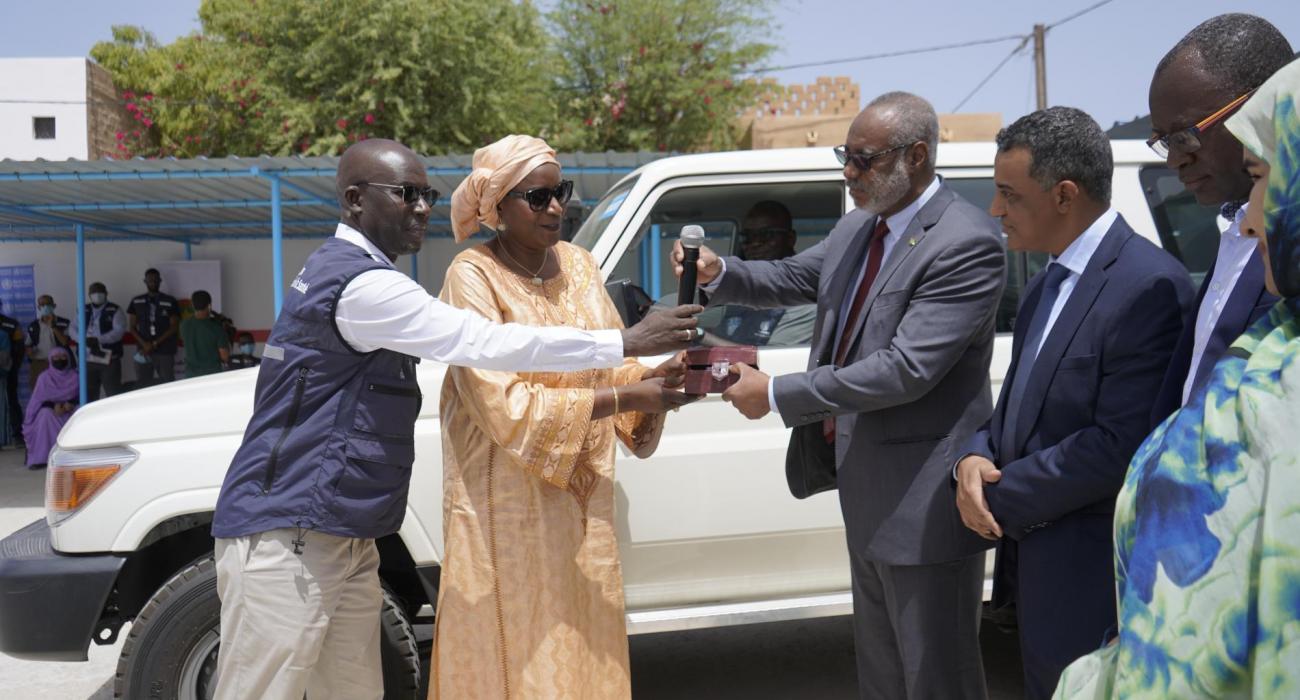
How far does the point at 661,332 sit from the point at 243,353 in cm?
1211

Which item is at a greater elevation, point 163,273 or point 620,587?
point 163,273

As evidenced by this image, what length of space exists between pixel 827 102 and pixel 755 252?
13702 millimetres

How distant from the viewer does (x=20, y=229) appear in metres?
13.6

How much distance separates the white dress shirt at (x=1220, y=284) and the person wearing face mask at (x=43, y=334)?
1425 centimetres

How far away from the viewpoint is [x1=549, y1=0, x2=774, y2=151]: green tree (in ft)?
54.4

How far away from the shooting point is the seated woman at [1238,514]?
101 cm

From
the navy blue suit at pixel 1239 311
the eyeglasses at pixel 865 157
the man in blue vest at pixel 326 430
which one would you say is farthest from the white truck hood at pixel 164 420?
the navy blue suit at pixel 1239 311

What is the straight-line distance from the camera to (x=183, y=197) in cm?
1030

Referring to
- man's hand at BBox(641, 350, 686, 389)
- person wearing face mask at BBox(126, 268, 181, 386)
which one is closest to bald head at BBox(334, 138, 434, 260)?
man's hand at BBox(641, 350, 686, 389)

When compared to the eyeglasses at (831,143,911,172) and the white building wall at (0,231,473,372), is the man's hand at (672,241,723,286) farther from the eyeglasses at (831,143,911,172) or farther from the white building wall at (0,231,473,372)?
the white building wall at (0,231,473,372)

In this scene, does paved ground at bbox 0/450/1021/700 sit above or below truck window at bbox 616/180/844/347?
below

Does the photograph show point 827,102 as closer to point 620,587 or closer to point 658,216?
point 658,216

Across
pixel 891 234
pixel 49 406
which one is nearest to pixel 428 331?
pixel 891 234

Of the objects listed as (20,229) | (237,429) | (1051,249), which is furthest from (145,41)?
(1051,249)
